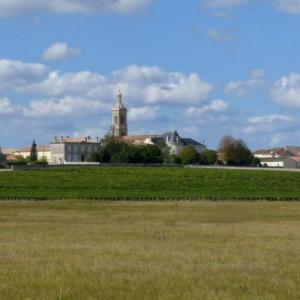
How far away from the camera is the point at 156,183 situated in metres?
116

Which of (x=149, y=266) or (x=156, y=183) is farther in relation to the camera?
(x=156, y=183)

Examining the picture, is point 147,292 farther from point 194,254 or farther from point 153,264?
point 194,254

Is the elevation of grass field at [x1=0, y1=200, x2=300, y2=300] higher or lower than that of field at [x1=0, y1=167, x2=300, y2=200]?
lower

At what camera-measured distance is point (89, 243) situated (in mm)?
27141

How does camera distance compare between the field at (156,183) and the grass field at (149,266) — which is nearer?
the grass field at (149,266)

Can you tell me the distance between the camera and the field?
311 ft

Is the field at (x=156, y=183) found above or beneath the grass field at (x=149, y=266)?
above

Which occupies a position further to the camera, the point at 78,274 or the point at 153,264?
the point at 153,264

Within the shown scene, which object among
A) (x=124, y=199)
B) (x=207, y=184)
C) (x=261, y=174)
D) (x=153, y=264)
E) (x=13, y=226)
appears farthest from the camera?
(x=261, y=174)

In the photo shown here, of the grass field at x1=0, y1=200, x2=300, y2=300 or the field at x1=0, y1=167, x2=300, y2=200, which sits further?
the field at x1=0, y1=167, x2=300, y2=200

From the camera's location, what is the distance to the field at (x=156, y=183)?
94.7 m

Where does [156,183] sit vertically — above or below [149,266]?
above

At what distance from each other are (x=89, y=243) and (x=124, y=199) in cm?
5583

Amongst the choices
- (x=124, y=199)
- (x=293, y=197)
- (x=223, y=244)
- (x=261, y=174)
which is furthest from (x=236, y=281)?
(x=261, y=174)
